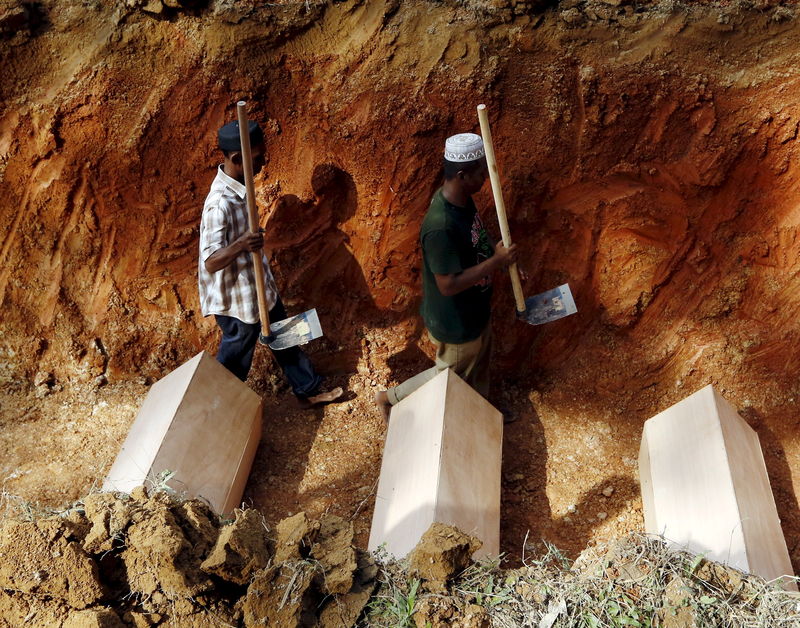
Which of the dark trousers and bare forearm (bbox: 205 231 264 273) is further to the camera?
the dark trousers

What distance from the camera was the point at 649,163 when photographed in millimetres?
4535

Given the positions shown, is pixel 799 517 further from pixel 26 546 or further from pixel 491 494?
pixel 26 546

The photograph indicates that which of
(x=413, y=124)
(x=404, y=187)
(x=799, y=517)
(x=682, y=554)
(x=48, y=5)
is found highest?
(x=48, y=5)

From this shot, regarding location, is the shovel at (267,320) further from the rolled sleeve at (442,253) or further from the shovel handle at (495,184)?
the shovel handle at (495,184)

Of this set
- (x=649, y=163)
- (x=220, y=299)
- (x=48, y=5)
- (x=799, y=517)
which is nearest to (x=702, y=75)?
(x=649, y=163)

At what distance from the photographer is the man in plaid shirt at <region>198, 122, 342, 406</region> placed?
401cm

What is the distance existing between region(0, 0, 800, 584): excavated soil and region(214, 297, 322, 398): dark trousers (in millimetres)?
281

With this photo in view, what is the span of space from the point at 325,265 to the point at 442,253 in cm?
147

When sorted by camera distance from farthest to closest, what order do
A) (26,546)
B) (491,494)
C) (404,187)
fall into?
(404,187)
(491,494)
(26,546)

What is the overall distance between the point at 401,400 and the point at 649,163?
2.18 metres

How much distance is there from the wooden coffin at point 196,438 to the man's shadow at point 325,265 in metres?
0.94

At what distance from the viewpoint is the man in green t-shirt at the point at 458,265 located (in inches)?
145

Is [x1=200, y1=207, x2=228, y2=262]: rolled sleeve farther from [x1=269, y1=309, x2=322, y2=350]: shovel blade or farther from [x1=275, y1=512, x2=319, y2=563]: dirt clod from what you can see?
[x1=275, y1=512, x2=319, y2=563]: dirt clod

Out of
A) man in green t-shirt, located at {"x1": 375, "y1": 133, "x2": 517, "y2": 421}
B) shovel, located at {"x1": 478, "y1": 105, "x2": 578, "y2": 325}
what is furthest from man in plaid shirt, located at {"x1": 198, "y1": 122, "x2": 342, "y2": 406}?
shovel, located at {"x1": 478, "y1": 105, "x2": 578, "y2": 325}
